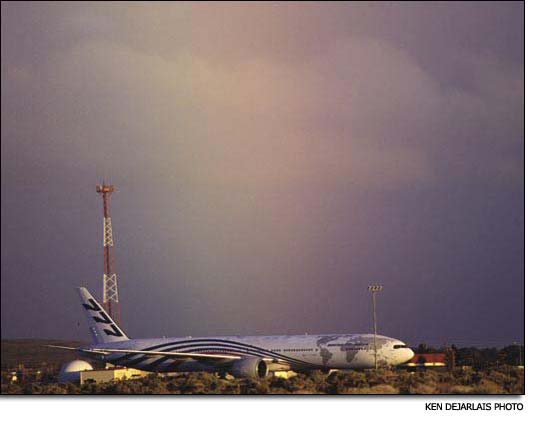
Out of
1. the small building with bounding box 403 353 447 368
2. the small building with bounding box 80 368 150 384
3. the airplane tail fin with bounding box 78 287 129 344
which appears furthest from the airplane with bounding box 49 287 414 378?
the small building with bounding box 403 353 447 368

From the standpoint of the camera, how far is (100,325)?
5809cm

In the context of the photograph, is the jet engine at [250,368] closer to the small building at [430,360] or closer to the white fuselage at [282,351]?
the white fuselage at [282,351]

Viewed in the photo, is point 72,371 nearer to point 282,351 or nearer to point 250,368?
point 282,351

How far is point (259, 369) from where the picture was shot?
4753 cm

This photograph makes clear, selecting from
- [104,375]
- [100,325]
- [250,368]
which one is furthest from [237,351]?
[100,325]

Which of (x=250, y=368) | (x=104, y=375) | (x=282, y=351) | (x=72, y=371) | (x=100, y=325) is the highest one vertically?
(x=100, y=325)

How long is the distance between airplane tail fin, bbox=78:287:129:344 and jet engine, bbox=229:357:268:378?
39.5ft

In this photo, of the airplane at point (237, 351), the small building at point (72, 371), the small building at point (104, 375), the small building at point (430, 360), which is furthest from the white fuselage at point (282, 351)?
the small building at point (430, 360)

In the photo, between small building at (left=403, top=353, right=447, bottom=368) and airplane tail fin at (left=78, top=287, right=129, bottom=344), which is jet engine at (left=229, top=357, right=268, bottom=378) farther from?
airplane tail fin at (left=78, top=287, right=129, bottom=344)

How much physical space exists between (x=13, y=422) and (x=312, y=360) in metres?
22.9

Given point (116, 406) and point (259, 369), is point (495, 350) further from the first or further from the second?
point (116, 406)

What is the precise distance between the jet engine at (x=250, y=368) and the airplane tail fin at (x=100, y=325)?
12037 millimetres

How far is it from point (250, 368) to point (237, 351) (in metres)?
4.00

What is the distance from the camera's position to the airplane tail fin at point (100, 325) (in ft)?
190
